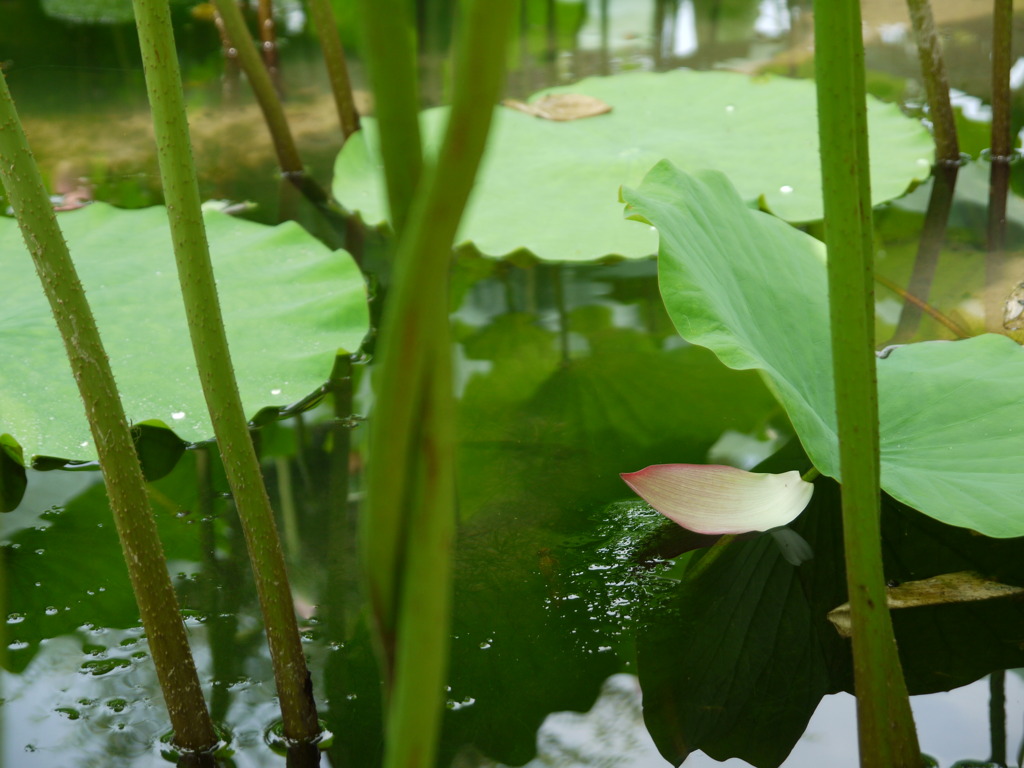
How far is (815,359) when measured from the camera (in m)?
0.98

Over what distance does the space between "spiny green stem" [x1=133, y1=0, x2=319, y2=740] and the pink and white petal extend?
33 centimetres

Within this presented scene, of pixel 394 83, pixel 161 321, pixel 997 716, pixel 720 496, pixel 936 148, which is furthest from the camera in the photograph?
pixel 936 148

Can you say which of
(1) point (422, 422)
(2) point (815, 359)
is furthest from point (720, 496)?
(1) point (422, 422)

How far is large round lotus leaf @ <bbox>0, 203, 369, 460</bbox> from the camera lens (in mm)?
1193

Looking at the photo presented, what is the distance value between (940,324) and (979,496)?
1.89 ft

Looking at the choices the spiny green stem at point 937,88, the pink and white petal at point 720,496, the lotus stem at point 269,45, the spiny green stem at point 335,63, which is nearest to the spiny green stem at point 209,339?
the pink and white petal at point 720,496

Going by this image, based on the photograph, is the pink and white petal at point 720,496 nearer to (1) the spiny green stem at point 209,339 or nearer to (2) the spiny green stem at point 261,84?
(1) the spiny green stem at point 209,339

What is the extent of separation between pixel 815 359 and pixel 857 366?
46 cm

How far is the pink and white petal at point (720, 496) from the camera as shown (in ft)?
2.76

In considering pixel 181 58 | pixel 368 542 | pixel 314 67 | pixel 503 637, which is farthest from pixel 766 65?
pixel 368 542

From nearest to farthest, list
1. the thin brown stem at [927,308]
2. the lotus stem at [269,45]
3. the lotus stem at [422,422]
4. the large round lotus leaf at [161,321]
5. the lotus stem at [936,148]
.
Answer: the lotus stem at [422,422] < the large round lotus leaf at [161,321] < the thin brown stem at [927,308] < the lotus stem at [936,148] < the lotus stem at [269,45]

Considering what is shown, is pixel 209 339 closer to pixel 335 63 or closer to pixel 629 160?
pixel 629 160

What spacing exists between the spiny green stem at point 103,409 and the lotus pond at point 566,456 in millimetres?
124

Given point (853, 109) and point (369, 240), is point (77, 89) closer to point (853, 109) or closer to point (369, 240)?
point (369, 240)
